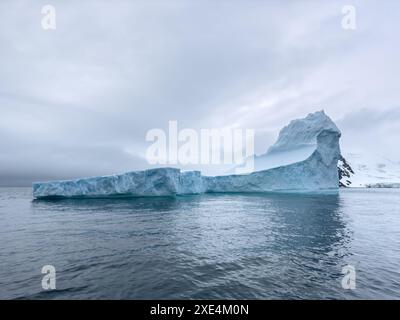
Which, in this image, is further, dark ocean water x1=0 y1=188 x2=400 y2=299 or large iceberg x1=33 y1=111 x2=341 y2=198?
large iceberg x1=33 y1=111 x2=341 y2=198

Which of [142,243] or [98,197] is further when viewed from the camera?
[98,197]

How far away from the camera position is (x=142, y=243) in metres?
11.6

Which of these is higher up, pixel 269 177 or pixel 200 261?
pixel 269 177

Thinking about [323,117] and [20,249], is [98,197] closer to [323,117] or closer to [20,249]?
[20,249]

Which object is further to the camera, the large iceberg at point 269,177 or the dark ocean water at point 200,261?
the large iceberg at point 269,177

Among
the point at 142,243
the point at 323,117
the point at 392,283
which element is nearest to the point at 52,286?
the point at 142,243

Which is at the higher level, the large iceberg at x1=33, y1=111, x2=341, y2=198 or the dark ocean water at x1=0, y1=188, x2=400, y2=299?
the large iceberg at x1=33, y1=111, x2=341, y2=198

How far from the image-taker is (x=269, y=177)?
163ft

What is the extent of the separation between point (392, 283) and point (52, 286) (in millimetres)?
10929

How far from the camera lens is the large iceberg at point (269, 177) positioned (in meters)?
39.2

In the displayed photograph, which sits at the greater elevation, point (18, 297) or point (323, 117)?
point (323, 117)

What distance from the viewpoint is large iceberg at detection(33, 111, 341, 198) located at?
39.2 meters

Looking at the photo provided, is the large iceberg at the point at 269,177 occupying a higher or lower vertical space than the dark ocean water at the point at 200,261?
higher

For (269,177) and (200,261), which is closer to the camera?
(200,261)
